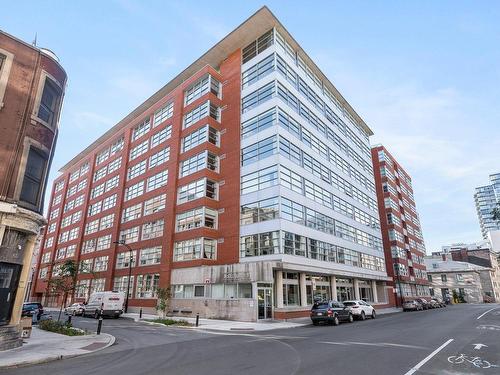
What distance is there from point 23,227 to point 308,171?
27309 mm

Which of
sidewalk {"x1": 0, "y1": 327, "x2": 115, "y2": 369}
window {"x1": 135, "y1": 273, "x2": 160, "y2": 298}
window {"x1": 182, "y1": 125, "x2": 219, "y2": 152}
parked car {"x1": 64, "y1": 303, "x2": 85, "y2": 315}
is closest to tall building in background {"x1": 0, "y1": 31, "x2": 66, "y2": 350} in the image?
sidewalk {"x1": 0, "y1": 327, "x2": 115, "y2": 369}

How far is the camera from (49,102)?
16703mm

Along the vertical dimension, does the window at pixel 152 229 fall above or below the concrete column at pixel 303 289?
above

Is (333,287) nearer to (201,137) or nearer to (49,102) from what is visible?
(201,137)

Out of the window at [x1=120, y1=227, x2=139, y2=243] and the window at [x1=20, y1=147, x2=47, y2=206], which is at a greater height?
the window at [x1=120, y1=227, x2=139, y2=243]

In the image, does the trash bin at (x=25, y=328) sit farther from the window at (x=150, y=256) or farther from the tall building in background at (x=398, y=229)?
the tall building in background at (x=398, y=229)

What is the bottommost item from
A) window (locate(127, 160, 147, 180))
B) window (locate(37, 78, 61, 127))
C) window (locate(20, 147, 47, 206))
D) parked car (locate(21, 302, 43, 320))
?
parked car (locate(21, 302, 43, 320))

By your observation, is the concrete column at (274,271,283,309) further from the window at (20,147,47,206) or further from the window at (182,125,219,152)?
the window at (20,147,47,206)

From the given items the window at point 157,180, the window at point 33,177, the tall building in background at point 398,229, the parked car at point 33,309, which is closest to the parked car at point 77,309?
the parked car at point 33,309

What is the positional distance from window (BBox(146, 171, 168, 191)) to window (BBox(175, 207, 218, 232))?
6.69m

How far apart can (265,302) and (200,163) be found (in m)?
16.5

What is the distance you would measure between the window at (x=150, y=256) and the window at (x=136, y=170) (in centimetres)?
1163

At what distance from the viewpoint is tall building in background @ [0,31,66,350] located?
13.4 meters

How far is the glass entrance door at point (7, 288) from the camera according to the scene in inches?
520
